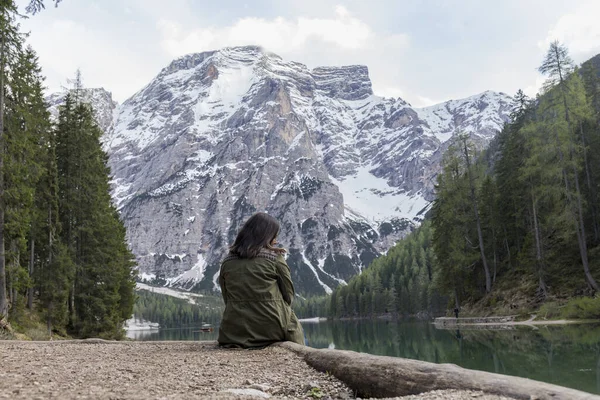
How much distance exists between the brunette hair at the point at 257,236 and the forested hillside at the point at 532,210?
57.2ft

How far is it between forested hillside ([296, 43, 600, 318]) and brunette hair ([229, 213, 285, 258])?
1744 cm

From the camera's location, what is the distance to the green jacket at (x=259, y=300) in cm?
669

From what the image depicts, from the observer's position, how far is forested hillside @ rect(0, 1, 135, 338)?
1563 cm

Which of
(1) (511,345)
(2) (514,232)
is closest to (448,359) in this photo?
(1) (511,345)

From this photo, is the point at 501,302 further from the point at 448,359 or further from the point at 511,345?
the point at 448,359

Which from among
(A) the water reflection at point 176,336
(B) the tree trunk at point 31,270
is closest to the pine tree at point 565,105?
(B) the tree trunk at point 31,270

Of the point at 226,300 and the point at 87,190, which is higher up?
the point at 87,190

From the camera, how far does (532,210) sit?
29.7 meters

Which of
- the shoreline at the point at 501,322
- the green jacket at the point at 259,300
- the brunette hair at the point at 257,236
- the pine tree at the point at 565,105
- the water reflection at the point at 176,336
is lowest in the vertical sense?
the water reflection at the point at 176,336

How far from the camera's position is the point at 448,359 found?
41.6 ft

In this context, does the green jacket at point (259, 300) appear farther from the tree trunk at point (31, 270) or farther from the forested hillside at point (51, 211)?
the tree trunk at point (31, 270)

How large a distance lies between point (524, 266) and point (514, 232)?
486cm

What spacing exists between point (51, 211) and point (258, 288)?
17624 millimetres

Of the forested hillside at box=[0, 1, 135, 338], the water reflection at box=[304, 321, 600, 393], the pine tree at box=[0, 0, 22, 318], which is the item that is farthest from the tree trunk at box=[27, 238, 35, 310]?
the water reflection at box=[304, 321, 600, 393]
